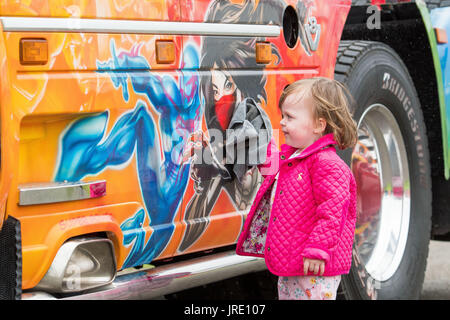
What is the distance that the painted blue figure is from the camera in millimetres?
2631

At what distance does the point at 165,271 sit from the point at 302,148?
66cm

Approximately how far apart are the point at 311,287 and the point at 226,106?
0.75m

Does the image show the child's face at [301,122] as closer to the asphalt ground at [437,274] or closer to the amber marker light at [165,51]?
the amber marker light at [165,51]

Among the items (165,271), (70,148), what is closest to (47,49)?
(70,148)

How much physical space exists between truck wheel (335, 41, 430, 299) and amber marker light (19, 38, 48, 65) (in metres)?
1.82

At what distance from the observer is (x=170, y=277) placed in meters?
2.98

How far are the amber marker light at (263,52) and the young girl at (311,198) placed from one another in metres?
0.38

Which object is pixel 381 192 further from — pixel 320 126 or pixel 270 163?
pixel 320 126

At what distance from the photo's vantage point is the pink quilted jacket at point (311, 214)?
2713mm

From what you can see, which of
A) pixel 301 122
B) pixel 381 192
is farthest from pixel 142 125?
pixel 381 192

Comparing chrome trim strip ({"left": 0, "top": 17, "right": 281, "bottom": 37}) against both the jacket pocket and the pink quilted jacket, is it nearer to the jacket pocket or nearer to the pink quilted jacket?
the pink quilted jacket

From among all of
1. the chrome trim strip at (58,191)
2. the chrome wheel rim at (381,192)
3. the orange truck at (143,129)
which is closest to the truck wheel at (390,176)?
the chrome wheel rim at (381,192)

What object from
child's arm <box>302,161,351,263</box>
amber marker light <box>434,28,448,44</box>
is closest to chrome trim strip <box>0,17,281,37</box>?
child's arm <box>302,161,351,263</box>
